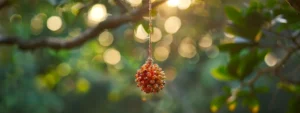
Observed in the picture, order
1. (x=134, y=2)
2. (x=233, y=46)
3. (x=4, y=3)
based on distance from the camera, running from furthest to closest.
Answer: (x=4, y=3) → (x=233, y=46) → (x=134, y=2)

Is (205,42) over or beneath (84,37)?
beneath

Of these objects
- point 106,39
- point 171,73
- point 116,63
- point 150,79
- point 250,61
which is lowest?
point 171,73

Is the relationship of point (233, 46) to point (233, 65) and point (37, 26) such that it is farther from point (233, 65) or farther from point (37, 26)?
point (37, 26)

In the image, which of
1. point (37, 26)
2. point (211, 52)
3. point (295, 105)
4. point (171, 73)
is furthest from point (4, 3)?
point (171, 73)

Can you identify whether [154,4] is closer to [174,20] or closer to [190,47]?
[174,20]

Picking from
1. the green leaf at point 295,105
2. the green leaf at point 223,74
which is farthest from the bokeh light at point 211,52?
the green leaf at point 295,105

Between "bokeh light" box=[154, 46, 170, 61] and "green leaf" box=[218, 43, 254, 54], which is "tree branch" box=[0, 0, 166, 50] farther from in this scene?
"bokeh light" box=[154, 46, 170, 61]
